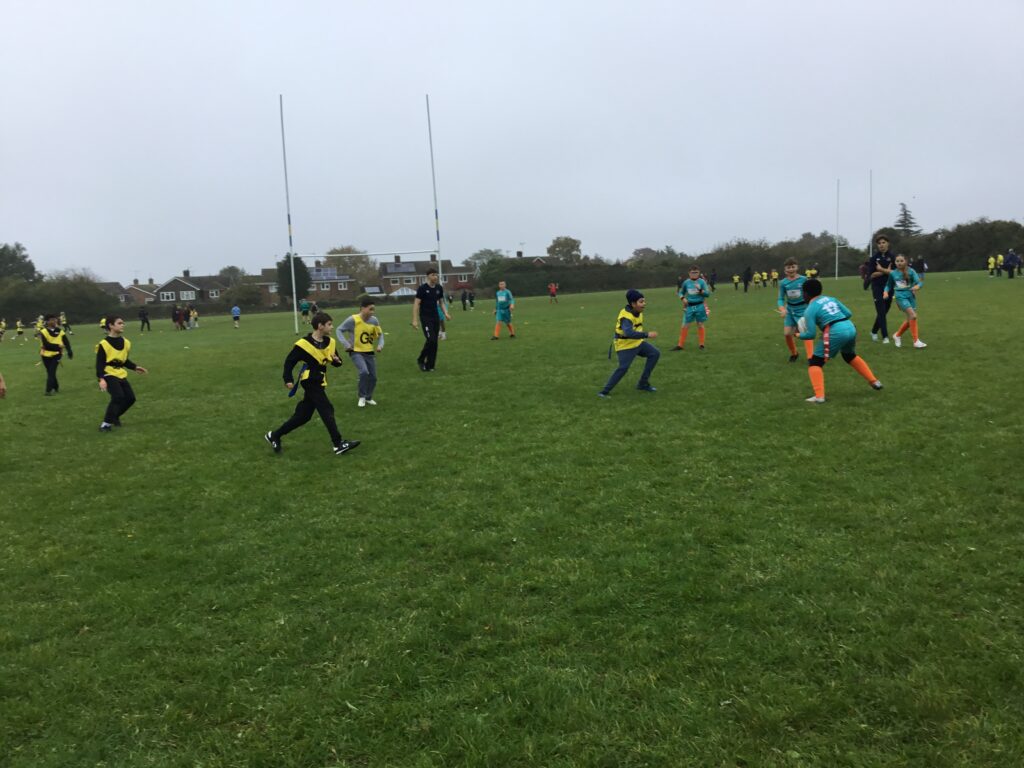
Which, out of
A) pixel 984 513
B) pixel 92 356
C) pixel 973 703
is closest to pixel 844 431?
pixel 984 513

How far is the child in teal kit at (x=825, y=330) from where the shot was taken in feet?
27.4

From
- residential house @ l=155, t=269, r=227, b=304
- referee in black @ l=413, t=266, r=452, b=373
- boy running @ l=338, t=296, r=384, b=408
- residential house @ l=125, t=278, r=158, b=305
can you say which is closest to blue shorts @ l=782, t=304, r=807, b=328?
referee in black @ l=413, t=266, r=452, b=373

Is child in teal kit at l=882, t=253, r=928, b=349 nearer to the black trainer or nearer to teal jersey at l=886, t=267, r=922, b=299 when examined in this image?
teal jersey at l=886, t=267, r=922, b=299

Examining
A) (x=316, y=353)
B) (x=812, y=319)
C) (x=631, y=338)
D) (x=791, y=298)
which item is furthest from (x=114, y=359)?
(x=791, y=298)

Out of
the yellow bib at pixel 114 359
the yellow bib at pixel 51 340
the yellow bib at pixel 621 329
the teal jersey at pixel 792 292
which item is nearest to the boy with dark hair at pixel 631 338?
the yellow bib at pixel 621 329

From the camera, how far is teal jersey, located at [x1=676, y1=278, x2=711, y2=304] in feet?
44.8

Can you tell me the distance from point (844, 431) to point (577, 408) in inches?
147

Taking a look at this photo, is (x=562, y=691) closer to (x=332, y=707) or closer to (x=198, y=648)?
(x=332, y=707)

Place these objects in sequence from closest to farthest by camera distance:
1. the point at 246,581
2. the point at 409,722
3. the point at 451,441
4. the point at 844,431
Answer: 1. the point at 409,722
2. the point at 246,581
3. the point at 844,431
4. the point at 451,441

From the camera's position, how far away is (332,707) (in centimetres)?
320

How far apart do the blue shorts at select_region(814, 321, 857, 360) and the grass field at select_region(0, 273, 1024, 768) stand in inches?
32.4

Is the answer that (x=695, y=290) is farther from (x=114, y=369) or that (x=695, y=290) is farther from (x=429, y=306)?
(x=114, y=369)

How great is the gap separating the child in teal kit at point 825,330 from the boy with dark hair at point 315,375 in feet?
21.3

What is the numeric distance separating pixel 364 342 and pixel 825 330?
7.17m
